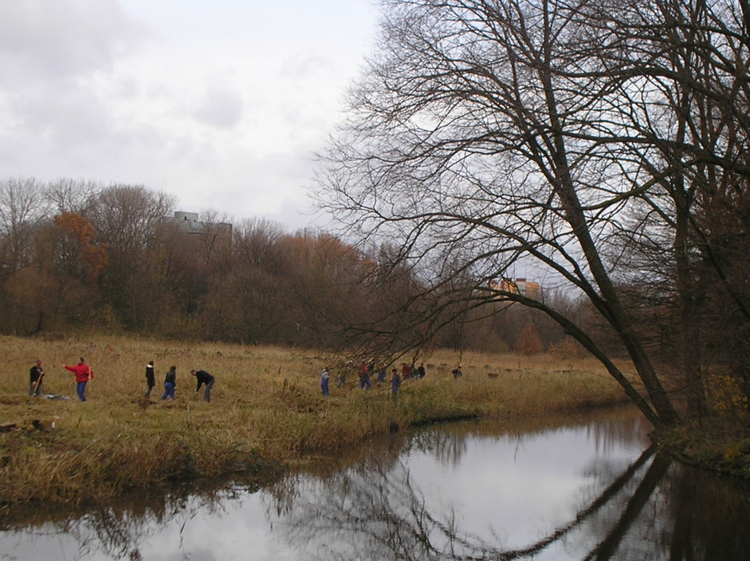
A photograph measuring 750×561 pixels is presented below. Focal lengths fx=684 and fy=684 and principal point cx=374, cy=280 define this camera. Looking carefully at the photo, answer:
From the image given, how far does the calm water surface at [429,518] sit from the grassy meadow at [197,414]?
769 millimetres

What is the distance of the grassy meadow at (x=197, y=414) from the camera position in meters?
11.6

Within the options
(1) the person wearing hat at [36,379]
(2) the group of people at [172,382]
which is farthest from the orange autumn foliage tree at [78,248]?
(1) the person wearing hat at [36,379]

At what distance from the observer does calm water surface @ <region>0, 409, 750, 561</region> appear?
30.7 ft

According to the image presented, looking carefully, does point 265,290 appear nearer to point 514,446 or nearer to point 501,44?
point 514,446

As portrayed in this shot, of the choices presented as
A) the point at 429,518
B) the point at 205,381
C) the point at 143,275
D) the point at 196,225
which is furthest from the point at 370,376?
the point at 196,225

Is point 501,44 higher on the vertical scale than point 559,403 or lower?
higher


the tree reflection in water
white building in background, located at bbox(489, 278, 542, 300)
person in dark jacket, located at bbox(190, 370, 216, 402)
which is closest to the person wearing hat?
person in dark jacket, located at bbox(190, 370, 216, 402)

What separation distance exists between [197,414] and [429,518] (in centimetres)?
720

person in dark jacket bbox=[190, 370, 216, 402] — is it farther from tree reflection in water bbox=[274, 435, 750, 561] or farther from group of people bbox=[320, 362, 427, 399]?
tree reflection in water bbox=[274, 435, 750, 561]

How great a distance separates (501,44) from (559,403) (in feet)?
56.7

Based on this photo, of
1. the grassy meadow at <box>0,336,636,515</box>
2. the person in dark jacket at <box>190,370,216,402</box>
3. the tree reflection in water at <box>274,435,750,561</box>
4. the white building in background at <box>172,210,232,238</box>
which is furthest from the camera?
the white building in background at <box>172,210,232,238</box>

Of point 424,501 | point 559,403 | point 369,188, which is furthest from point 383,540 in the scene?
point 559,403

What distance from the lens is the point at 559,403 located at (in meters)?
25.8

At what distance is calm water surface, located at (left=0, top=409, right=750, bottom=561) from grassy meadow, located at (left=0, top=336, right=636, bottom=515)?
0.77 metres
